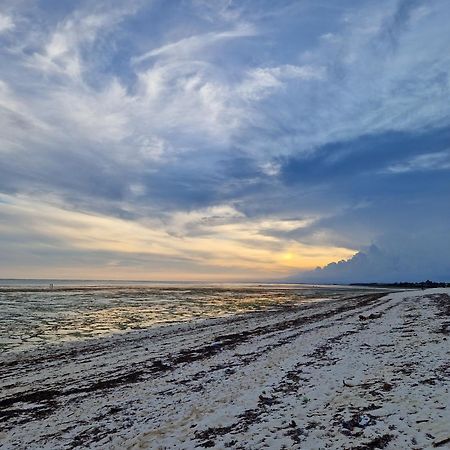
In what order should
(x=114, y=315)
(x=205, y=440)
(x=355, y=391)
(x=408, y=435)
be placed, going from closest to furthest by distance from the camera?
(x=408, y=435)
(x=205, y=440)
(x=355, y=391)
(x=114, y=315)

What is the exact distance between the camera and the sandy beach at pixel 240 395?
26.9 feet

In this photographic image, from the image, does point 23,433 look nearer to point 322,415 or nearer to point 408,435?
point 322,415

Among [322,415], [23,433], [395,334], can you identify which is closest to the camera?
[322,415]

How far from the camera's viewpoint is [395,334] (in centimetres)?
1956

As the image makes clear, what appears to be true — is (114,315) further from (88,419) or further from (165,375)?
(88,419)

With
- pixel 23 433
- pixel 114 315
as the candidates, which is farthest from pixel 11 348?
pixel 114 315

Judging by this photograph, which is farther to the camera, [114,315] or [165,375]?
[114,315]

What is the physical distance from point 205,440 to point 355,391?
459 centimetres

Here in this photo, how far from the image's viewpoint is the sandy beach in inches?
322

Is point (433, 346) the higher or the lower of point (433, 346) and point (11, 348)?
the higher

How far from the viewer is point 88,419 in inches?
407

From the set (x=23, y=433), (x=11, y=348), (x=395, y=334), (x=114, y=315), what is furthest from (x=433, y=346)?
(x=114, y=315)

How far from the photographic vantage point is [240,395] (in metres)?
11.2

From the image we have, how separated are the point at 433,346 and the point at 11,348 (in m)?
22.0
